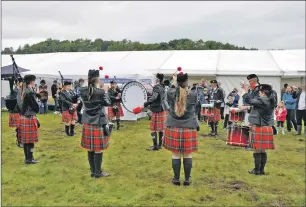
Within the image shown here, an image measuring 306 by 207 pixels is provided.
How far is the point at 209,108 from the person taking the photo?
9.04 metres

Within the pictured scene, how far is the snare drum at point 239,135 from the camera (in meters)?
5.59

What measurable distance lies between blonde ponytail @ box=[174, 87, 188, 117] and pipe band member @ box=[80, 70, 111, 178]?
1029 mm

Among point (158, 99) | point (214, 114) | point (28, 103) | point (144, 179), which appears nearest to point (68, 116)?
point (158, 99)

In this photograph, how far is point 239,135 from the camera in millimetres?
5629

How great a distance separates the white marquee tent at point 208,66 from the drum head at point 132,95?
404cm

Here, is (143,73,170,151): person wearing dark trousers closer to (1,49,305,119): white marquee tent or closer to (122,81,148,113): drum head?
(122,81,148,113): drum head

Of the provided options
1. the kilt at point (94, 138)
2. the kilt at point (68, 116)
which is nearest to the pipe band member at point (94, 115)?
the kilt at point (94, 138)

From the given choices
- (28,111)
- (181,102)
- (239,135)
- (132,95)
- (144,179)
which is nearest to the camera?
(181,102)

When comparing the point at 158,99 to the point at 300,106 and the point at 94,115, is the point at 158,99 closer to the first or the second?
the point at 94,115

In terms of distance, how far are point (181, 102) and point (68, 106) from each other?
459 centimetres

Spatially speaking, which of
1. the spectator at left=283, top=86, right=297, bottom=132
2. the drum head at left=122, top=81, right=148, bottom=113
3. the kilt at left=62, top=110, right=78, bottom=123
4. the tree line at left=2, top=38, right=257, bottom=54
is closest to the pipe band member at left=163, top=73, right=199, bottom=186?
the drum head at left=122, top=81, right=148, bottom=113

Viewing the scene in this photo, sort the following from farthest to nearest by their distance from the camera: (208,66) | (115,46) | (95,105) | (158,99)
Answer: (115,46)
(208,66)
(158,99)
(95,105)

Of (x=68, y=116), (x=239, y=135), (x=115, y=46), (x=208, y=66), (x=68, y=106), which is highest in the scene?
(x=115, y=46)

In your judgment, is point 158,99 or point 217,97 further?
point 217,97
